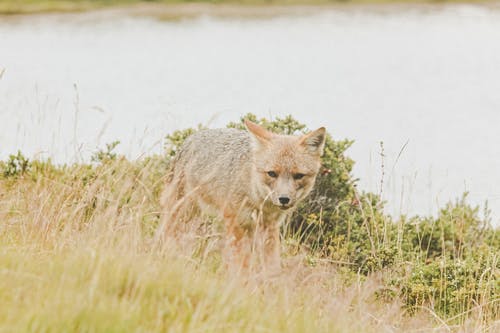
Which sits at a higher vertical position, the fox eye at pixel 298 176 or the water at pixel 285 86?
the water at pixel 285 86

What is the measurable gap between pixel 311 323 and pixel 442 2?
4648 cm

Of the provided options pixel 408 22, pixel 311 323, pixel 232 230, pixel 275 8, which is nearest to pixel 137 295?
pixel 311 323

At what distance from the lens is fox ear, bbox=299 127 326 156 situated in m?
7.46

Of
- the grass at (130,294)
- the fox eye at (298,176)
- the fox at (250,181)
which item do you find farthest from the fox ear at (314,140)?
the grass at (130,294)

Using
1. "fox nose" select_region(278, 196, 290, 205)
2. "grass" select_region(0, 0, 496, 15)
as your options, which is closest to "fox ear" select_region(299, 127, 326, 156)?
"fox nose" select_region(278, 196, 290, 205)

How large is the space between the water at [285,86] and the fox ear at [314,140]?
0.87 meters

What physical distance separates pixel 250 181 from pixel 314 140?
0.71 m

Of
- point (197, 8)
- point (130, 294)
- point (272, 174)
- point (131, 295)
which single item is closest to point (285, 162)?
point (272, 174)

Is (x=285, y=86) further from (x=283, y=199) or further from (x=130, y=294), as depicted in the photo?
(x=130, y=294)

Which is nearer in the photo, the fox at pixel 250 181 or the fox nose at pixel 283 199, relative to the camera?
the fox nose at pixel 283 199

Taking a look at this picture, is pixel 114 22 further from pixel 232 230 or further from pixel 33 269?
pixel 33 269

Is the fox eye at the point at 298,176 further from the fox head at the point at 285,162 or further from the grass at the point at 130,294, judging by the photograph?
the grass at the point at 130,294

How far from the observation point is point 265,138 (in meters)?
7.56

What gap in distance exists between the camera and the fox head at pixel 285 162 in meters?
7.30
